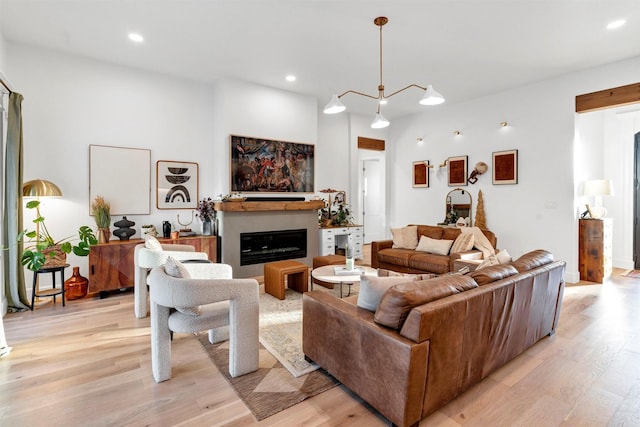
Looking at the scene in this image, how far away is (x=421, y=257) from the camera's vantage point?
15.4ft

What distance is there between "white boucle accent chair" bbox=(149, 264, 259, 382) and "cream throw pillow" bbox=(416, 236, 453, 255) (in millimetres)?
3325

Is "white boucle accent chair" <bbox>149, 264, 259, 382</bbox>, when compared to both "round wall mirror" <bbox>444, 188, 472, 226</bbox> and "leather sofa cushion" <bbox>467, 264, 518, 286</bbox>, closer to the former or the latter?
"leather sofa cushion" <bbox>467, 264, 518, 286</bbox>

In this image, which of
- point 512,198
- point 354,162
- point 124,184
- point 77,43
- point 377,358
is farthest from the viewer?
point 354,162

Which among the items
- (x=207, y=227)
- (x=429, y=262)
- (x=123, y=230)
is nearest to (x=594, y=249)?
(x=429, y=262)

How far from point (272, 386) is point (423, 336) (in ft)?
3.88

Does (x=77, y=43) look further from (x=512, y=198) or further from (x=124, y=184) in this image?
(x=512, y=198)

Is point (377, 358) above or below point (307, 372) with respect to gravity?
above

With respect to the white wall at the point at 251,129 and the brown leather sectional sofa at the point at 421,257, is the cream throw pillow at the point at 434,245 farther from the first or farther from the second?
the white wall at the point at 251,129

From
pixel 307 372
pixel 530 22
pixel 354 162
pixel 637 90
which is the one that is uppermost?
pixel 530 22

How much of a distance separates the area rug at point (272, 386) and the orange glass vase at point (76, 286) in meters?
2.66

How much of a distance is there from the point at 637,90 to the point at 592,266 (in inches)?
101

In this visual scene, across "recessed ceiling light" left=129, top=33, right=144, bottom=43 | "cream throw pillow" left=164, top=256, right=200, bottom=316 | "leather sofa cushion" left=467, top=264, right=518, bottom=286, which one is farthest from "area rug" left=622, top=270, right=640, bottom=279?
"recessed ceiling light" left=129, top=33, right=144, bottom=43

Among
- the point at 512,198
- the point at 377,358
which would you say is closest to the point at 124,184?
the point at 377,358

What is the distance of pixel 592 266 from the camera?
4.84 metres
